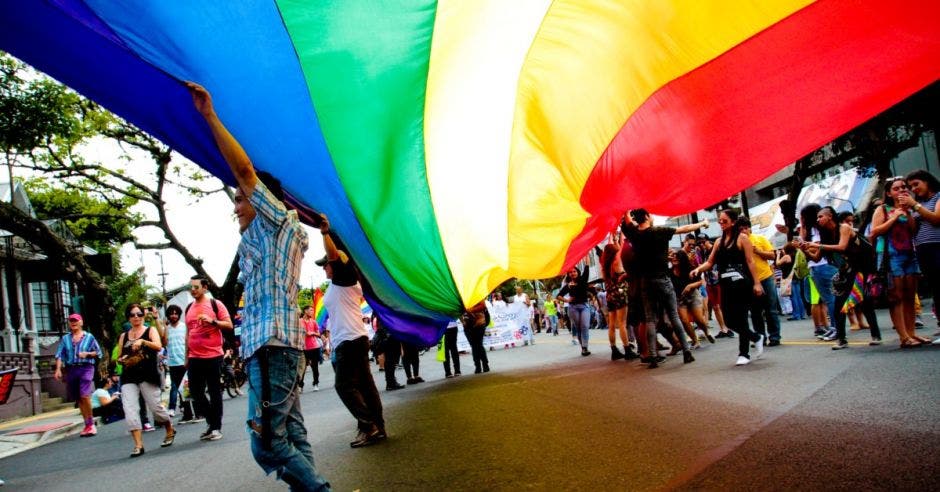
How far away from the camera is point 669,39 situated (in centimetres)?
378

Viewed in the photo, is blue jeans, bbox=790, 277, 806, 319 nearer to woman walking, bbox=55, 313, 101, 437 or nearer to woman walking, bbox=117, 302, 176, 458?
woman walking, bbox=117, 302, 176, 458

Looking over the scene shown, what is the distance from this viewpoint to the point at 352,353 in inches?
229

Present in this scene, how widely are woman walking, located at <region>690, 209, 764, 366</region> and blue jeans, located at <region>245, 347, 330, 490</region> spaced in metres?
5.75

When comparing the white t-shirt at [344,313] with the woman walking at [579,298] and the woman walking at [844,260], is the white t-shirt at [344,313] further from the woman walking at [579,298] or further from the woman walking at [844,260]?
the woman walking at [579,298]

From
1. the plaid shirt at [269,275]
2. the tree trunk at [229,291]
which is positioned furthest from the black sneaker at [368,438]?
the tree trunk at [229,291]

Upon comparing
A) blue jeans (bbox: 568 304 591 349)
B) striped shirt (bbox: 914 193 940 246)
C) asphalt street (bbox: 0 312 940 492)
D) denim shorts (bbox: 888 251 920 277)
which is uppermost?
striped shirt (bbox: 914 193 940 246)

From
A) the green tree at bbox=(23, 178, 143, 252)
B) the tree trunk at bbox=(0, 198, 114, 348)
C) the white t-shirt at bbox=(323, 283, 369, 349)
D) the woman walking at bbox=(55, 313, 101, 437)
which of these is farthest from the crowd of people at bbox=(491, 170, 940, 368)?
the green tree at bbox=(23, 178, 143, 252)

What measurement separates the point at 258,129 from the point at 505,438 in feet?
10.4

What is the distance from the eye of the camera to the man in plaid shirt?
3.04 metres

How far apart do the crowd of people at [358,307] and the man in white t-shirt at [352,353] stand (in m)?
0.01

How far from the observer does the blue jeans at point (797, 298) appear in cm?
1338

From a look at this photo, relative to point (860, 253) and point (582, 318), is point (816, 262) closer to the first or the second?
point (860, 253)

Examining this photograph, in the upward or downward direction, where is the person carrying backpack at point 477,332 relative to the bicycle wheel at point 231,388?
upward

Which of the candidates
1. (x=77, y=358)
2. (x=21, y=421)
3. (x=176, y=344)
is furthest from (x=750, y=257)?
(x=21, y=421)
